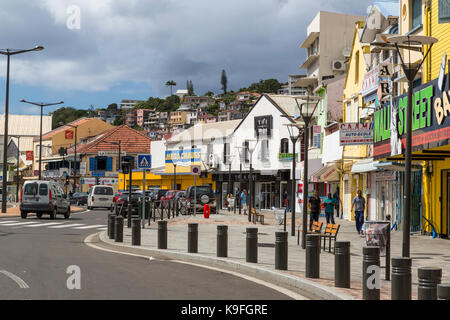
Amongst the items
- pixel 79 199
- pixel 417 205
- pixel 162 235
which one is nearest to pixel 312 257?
pixel 162 235

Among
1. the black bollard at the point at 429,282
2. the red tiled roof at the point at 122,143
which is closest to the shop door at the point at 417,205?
the black bollard at the point at 429,282

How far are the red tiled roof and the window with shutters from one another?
72014 millimetres

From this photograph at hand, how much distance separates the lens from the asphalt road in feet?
30.9

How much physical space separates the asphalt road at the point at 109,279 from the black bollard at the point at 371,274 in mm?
1170

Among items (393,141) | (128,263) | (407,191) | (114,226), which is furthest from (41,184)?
(407,191)

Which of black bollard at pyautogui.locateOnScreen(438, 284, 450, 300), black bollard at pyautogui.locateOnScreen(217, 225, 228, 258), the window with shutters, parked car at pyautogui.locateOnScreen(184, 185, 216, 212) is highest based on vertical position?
the window with shutters

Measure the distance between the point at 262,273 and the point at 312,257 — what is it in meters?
1.36

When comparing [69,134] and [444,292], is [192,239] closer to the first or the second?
[444,292]

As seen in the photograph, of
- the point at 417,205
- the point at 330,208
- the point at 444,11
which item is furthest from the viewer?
the point at 330,208

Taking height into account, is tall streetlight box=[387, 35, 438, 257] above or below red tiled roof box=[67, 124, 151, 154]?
below

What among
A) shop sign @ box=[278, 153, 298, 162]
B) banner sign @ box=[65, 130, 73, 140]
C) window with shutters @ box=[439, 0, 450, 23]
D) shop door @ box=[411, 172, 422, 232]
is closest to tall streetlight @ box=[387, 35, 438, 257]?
window with shutters @ box=[439, 0, 450, 23]

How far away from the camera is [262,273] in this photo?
41.9ft

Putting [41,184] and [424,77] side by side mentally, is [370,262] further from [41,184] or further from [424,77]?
[41,184]

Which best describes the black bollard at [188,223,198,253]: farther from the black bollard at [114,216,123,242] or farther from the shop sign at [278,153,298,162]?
the shop sign at [278,153,298,162]
